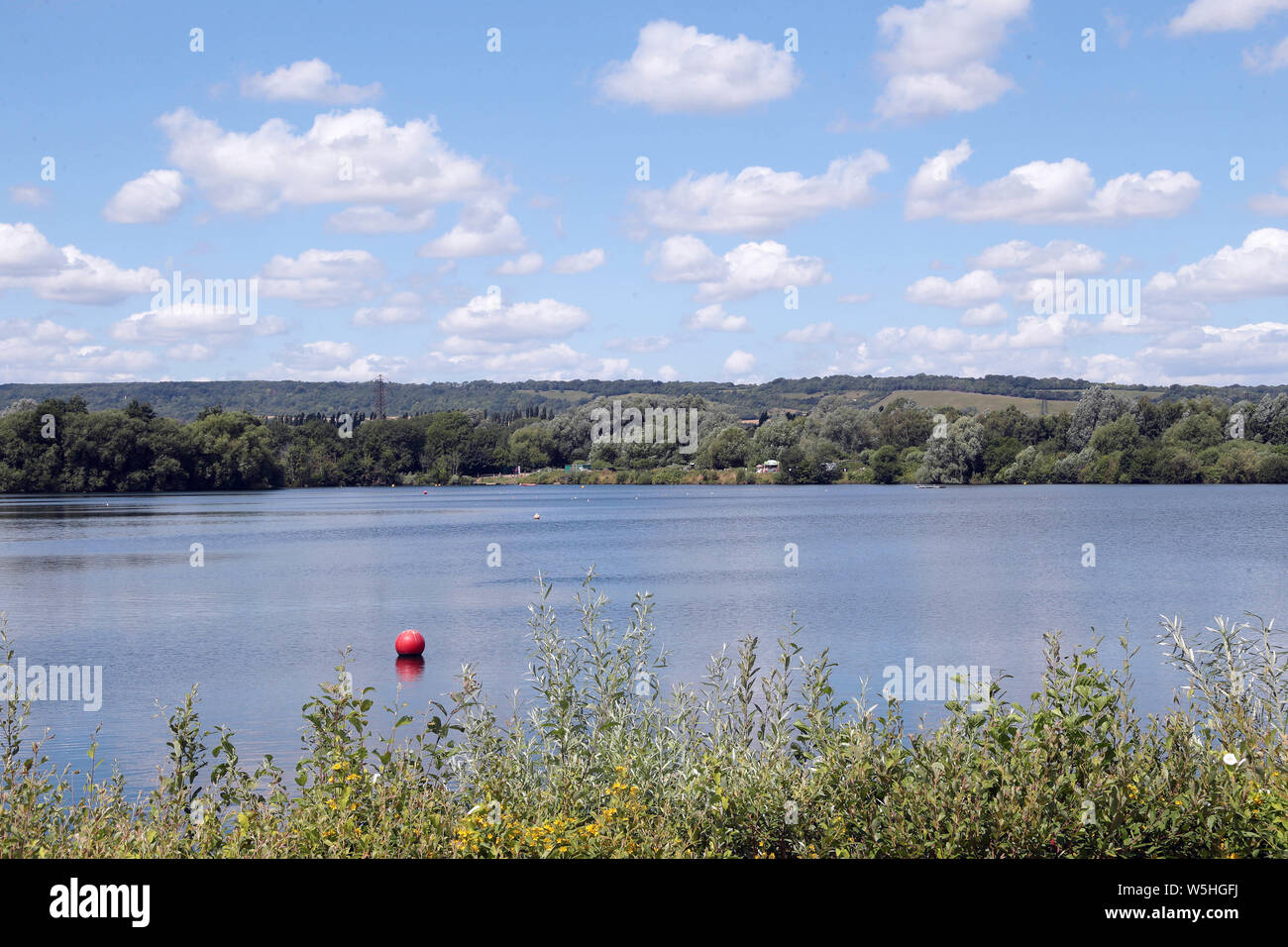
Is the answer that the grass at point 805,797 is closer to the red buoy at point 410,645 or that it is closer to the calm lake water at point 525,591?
the calm lake water at point 525,591

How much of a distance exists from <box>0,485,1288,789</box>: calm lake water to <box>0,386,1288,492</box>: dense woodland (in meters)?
47.7

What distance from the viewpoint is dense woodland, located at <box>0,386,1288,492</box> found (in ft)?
432

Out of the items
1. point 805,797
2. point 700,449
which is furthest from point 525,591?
point 700,449

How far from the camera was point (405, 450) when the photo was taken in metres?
194

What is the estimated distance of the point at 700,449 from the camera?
17675cm

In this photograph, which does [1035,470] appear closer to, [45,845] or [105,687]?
[105,687]

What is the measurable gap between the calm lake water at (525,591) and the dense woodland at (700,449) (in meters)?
47.7

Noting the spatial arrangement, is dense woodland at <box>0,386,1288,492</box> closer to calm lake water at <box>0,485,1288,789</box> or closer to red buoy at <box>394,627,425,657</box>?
calm lake water at <box>0,485,1288,789</box>

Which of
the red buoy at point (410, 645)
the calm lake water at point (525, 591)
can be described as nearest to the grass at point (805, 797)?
the calm lake water at point (525, 591)

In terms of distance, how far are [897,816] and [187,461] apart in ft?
479

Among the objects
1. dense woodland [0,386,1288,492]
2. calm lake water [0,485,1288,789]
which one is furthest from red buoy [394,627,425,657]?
dense woodland [0,386,1288,492]

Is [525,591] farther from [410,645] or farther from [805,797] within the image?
[805,797]

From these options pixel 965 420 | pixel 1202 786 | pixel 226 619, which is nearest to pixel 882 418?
pixel 965 420
